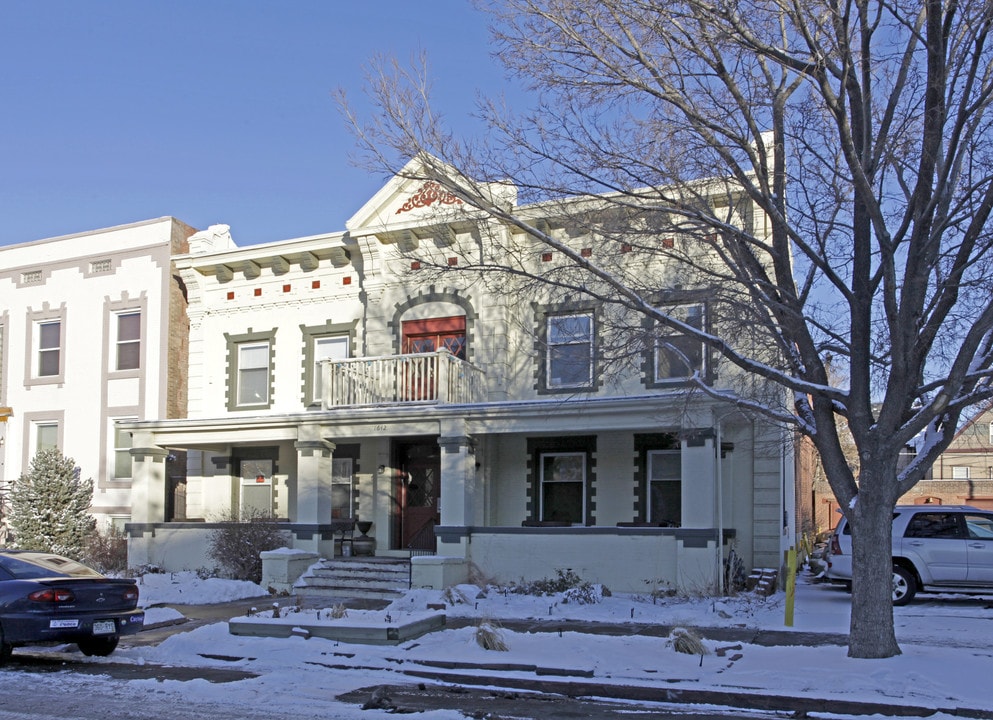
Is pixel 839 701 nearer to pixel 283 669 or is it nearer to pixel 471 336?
pixel 283 669

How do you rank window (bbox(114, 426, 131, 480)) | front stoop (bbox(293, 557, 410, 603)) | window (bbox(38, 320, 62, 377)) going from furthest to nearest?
window (bbox(38, 320, 62, 377)) → window (bbox(114, 426, 131, 480)) → front stoop (bbox(293, 557, 410, 603))

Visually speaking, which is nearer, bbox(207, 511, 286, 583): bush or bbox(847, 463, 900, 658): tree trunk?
bbox(847, 463, 900, 658): tree trunk

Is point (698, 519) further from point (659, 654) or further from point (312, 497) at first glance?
point (312, 497)

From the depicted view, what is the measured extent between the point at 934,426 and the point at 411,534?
39.5 feet

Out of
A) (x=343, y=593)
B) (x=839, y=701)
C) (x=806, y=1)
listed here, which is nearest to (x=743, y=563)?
(x=343, y=593)

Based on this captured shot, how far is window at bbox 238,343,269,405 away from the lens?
21.8 m

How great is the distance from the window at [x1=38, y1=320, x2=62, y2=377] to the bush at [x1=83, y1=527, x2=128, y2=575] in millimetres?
4708

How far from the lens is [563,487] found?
18938mm

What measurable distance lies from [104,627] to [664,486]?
33.9 feet

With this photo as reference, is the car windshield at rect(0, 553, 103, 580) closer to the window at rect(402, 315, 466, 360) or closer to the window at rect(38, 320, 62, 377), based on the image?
the window at rect(402, 315, 466, 360)

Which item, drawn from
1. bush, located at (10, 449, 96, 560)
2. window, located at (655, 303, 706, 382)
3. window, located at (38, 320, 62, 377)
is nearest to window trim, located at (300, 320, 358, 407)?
bush, located at (10, 449, 96, 560)

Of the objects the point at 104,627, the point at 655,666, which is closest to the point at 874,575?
the point at 655,666

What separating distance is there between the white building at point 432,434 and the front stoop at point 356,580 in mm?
642

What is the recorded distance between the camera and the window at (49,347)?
24.2m
